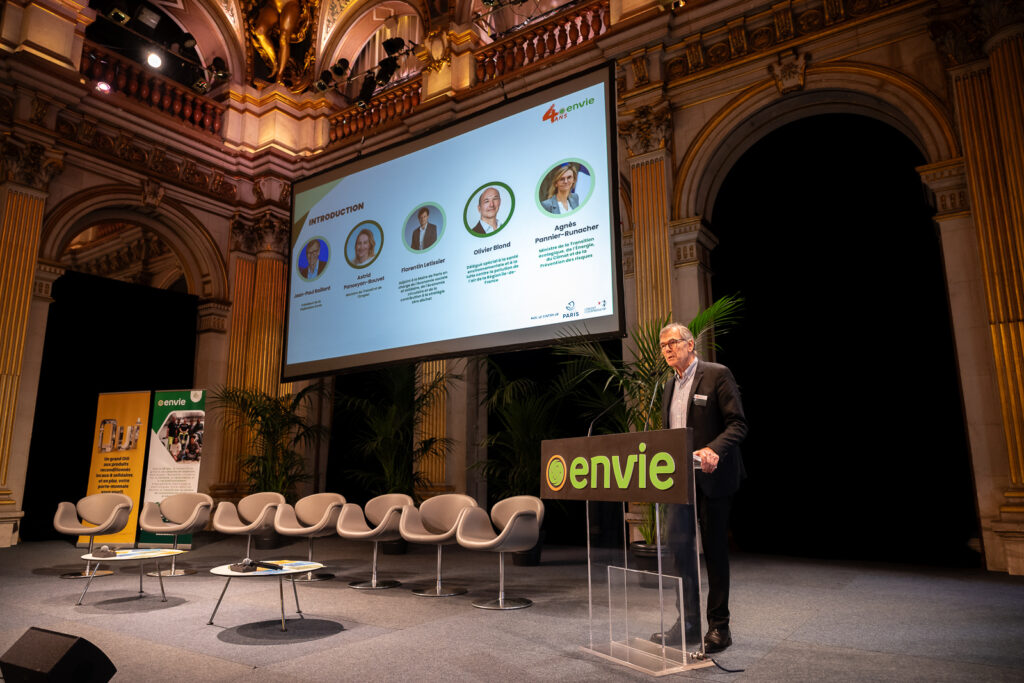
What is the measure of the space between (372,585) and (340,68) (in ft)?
21.5

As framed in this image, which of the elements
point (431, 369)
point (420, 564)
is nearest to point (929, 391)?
point (420, 564)

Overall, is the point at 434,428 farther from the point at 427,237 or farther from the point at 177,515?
the point at 177,515

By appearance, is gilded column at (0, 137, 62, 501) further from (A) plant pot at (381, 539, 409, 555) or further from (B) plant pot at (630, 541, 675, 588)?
(B) plant pot at (630, 541, 675, 588)

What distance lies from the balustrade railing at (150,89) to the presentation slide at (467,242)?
9.85ft

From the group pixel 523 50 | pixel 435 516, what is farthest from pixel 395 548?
pixel 523 50

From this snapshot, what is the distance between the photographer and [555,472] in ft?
9.62

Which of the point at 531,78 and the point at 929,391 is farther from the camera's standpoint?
the point at 531,78

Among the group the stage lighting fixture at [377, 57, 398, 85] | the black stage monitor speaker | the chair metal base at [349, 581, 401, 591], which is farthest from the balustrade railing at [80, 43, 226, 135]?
the black stage monitor speaker

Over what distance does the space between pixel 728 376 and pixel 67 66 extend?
8.03 m

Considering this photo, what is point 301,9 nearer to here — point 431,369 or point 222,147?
point 222,147

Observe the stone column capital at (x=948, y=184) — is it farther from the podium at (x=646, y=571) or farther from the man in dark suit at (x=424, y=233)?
the podium at (x=646, y=571)

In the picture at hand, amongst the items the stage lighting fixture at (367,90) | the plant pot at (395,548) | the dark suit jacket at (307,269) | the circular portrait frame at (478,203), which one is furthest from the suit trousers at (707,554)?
the stage lighting fixture at (367,90)

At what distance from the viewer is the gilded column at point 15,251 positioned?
687cm

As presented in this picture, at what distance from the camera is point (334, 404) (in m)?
9.38
